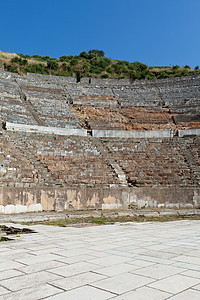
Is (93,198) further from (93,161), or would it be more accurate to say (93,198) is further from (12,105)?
(12,105)

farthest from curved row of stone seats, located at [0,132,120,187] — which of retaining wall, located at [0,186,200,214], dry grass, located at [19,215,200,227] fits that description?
dry grass, located at [19,215,200,227]

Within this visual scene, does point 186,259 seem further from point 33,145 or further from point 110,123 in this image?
point 110,123

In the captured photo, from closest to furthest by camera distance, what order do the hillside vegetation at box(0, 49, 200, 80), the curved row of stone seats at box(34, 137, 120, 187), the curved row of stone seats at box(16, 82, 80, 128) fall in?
the curved row of stone seats at box(34, 137, 120, 187)
the curved row of stone seats at box(16, 82, 80, 128)
the hillside vegetation at box(0, 49, 200, 80)

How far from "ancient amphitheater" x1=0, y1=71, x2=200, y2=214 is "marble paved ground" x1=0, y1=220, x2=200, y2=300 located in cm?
574

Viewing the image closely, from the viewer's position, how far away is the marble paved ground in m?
2.86

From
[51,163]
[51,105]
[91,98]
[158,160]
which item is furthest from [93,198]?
[91,98]

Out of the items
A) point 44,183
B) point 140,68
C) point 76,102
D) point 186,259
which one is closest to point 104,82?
point 76,102

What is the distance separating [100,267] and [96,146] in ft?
43.5

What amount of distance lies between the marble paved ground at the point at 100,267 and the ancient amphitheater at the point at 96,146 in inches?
226

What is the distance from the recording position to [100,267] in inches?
148

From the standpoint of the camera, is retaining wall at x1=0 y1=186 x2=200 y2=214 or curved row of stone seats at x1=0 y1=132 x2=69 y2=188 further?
curved row of stone seats at x1=0 y1=132 x2=69 y2=188

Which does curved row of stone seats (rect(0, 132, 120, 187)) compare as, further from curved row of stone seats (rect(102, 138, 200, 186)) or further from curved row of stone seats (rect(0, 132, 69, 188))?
curved row of stone seats (rect(102, 138, 200, 186))

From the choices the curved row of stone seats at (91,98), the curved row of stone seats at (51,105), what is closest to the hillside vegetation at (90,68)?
the curved row of stone seats at (91,98)

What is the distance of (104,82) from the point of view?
98.7 feet
